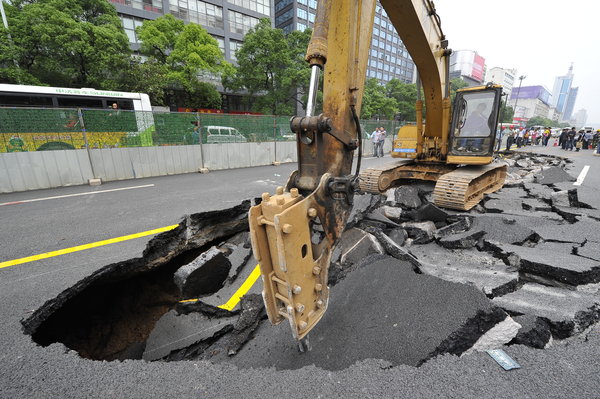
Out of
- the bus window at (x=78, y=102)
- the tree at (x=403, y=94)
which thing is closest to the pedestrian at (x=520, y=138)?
the tree at (x=403, y=94)

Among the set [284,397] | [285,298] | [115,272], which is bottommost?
[115,272]

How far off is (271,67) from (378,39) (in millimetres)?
53605

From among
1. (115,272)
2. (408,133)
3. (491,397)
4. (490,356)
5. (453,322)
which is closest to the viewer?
(491,397)

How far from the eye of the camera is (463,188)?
17.5 ft

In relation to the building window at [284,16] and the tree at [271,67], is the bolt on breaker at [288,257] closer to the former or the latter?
the tree at [271,67]

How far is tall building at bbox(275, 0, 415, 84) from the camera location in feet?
158

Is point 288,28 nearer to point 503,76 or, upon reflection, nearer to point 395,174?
point 395,174

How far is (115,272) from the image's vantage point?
3.62m

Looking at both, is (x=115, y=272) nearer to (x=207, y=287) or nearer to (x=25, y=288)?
(x=25, y=288)

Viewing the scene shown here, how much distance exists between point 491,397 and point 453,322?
593mm

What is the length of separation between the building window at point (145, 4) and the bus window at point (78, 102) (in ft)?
68.5

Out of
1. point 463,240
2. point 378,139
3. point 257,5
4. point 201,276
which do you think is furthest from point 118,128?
point 257,5

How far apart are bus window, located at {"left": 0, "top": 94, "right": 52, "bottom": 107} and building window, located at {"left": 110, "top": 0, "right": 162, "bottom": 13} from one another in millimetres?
21271

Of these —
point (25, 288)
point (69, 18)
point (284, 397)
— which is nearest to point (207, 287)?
point (25, 288)
